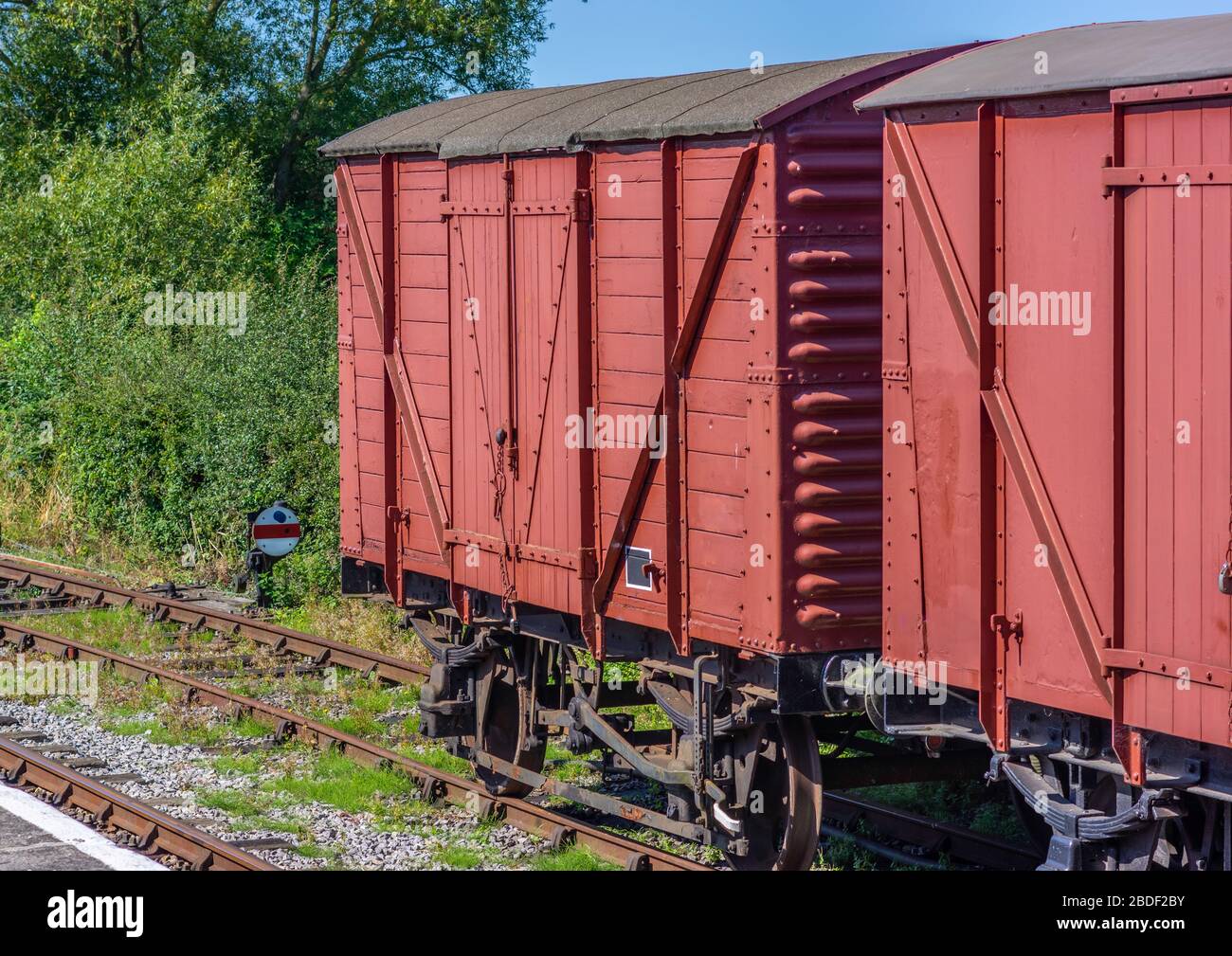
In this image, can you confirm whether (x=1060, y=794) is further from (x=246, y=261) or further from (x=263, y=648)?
(x=246, y=261)

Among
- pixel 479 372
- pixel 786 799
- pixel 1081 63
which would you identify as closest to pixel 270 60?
pixel 479 372

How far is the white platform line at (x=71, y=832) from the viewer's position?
30.5 ft

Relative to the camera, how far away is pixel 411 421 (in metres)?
11.1

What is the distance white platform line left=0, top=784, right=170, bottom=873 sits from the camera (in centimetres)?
928

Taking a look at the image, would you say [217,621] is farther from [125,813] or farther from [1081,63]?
[1081,63]


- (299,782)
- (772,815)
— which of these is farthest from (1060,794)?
(299,782)

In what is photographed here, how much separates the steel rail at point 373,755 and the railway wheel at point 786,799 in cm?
46

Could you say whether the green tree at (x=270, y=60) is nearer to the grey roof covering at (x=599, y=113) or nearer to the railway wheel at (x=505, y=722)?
the grey roof covering at (x=599, y=113)

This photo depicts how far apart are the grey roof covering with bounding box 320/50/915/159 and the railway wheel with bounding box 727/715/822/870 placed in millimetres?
3077

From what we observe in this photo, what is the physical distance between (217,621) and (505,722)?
6.20m
